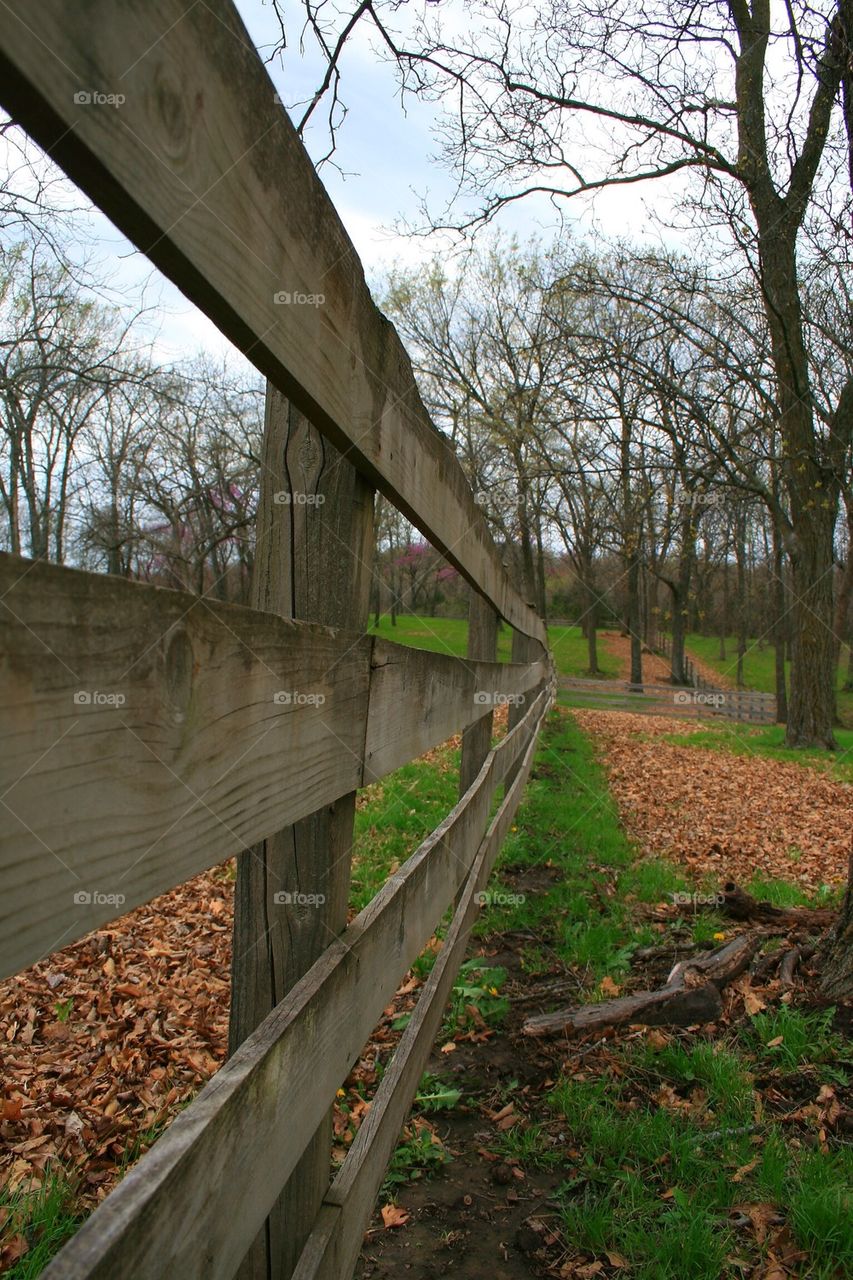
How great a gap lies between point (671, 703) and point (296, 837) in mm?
25930

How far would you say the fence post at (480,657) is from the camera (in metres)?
4.20

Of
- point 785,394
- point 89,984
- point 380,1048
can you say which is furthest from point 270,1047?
point 785,394

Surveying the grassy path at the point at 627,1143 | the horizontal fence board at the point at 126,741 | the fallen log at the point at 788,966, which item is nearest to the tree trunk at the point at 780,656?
the fallen log at the point at 788,966

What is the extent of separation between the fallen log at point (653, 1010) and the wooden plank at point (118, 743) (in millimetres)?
2760

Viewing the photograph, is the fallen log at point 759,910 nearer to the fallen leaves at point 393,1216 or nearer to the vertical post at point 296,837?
the fallen leaves at point 393,1216

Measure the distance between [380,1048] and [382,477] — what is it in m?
2.67

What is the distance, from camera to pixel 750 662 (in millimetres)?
49594

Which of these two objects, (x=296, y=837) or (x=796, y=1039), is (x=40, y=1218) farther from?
(x=796, y=1039)

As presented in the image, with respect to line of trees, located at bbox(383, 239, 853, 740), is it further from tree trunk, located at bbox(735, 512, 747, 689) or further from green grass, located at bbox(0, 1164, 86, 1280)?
green grass, located at bbox(0, 1164, 86, 1280)

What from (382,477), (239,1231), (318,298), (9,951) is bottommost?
(239,1231)

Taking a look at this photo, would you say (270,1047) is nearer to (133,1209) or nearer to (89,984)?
(133,1209)

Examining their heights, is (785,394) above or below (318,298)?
above

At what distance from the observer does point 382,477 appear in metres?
1.57

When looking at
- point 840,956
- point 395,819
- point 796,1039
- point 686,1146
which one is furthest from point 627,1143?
point 395,819
